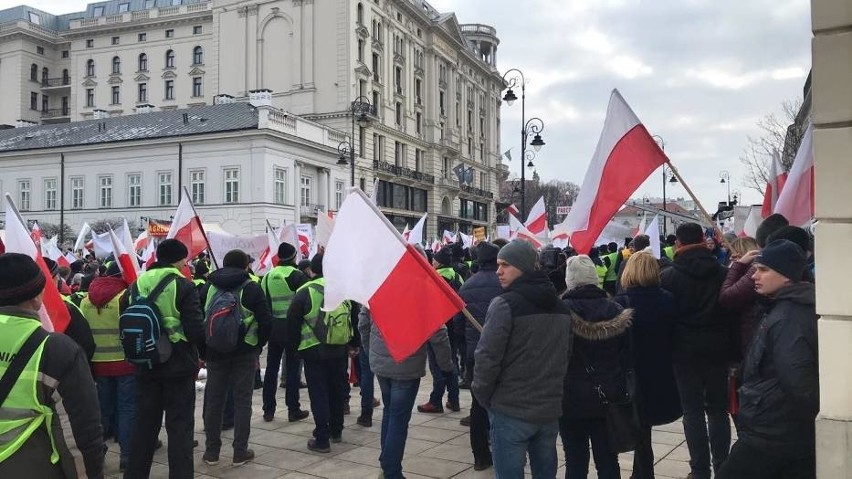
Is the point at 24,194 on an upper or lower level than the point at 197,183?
lower

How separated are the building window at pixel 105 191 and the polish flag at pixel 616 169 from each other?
46401 mm

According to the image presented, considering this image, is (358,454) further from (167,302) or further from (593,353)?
(593,353)

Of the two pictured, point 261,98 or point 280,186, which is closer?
point 280,186

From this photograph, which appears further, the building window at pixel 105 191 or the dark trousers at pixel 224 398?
the building window at pixel 105 191

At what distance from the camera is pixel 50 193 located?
48.2m

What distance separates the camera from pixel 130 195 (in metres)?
45.7

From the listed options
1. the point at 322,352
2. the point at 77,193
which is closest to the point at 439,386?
the point at 322,352

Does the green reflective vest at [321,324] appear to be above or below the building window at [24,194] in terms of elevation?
below

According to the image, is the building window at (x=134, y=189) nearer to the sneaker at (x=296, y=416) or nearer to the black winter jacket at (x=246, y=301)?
the sneaker at (x=296, y=416)

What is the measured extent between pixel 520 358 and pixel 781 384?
57.1 inches

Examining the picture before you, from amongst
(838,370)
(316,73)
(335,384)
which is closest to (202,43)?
(316,73)

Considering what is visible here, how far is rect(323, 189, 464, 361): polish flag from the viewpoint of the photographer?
486 centimetres

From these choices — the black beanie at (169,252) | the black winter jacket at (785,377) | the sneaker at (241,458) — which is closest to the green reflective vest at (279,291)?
the sneaker at (241,458)

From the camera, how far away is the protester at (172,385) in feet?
18.4
